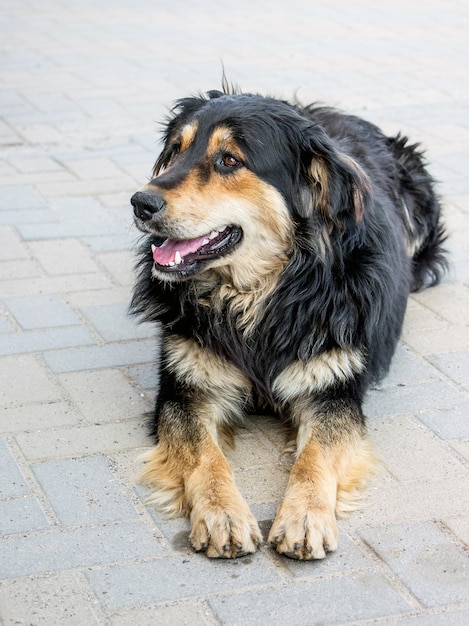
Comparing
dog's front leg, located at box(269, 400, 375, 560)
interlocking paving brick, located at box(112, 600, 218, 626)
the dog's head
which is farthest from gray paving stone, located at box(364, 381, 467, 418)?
interlocking paving brick, located at box(112, 600, 218, 626)

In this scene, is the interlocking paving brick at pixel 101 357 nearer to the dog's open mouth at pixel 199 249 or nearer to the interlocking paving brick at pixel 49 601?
the dog's open mouth at pixel 199 249

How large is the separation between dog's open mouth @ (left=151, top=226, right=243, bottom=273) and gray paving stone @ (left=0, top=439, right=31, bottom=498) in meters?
0.96

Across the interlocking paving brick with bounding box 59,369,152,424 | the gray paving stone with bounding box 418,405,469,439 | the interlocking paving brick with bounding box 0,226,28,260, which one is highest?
the gray paving stone with bounding box 418,405,469,439

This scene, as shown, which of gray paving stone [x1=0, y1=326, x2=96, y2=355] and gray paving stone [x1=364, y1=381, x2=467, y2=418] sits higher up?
gray paving stone [x1=364, y1=381, x2=467, y2=418]

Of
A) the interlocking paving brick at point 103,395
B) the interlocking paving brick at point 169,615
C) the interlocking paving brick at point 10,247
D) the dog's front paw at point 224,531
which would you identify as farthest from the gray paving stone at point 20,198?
the interlocking paving brick at point 169,615

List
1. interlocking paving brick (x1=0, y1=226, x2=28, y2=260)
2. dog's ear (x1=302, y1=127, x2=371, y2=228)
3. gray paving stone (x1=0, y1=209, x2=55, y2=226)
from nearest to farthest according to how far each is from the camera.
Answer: dog's ear (x1=302, y1=127, x2=371, y2=228)
interlocking paving brick (x1=0, y1=226, x2=28, y2=260)
gray paving stone (x1=0, y1=209, x2=55, y2=226)

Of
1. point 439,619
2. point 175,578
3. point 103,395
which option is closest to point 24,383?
point 103,395

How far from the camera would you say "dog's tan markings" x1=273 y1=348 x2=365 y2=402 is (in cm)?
392

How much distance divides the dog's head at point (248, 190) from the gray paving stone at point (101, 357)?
100 centimetres

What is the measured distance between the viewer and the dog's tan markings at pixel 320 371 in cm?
392

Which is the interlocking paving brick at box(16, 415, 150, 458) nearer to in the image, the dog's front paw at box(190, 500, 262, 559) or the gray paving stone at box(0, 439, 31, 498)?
the gray paving stone at box(0, 439, 31, 498)

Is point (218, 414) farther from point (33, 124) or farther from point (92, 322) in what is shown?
point (33, 124)

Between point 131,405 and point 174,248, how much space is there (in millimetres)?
882

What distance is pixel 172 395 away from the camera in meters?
3.95
